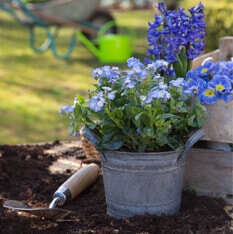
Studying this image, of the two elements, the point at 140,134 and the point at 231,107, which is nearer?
the point at 140,134

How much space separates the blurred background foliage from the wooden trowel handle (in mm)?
1240

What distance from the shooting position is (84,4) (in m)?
7.17

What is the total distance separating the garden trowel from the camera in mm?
1986

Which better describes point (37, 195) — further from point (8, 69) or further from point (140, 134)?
point (8, 69)

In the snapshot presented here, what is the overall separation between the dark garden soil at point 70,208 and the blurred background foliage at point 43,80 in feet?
2.85

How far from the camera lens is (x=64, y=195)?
2.18 meters

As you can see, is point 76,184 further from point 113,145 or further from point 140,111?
point 140,111

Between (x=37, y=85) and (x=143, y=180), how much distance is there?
422 centimetres

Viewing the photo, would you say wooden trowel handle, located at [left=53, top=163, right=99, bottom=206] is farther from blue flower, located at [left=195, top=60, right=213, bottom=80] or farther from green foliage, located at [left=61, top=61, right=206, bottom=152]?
blue flower, located at [left=195, top=60, right=213, bottom=80]

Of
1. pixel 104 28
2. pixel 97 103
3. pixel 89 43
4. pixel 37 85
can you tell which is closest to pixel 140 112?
pixel 97 103

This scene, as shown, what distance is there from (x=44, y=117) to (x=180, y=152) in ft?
10.0

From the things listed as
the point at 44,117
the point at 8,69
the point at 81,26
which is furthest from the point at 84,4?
the point at 44,117

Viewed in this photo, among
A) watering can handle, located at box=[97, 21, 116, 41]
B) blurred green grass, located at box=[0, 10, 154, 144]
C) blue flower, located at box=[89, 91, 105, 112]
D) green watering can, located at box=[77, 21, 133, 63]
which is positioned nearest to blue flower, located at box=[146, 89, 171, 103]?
blue flower, located at box=[89, 91, 105, 112]

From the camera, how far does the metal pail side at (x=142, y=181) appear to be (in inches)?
77.3
